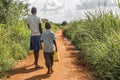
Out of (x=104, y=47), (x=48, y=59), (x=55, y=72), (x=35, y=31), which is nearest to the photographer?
(x=104, y=47)

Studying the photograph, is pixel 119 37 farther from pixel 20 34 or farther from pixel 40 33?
Answer: pixel 20 34

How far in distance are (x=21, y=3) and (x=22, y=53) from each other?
5.80 meters

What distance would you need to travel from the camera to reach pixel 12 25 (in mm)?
16406

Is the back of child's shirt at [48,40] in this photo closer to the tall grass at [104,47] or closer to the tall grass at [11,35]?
the tall grass at [104,47]

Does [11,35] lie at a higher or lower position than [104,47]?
higher

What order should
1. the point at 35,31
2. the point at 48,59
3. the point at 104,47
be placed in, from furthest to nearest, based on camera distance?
1. the point at 35,31
2. the point at 48,59
3. the point at 104,47

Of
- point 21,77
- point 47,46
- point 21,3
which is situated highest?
point 21,3

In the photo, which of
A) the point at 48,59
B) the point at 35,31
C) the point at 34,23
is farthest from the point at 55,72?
the point at 34,23

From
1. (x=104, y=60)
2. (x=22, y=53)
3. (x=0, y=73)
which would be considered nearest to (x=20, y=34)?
(x=22, y=53)

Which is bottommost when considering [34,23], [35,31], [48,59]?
[48,59]

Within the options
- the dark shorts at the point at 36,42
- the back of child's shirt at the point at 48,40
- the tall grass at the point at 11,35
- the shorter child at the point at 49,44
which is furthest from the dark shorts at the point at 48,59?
the tall grass at the point at 11,35

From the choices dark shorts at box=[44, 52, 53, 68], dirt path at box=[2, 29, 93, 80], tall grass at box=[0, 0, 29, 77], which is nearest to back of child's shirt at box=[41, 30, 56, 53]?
dark shorts at box=[44, 52, 53, 68]

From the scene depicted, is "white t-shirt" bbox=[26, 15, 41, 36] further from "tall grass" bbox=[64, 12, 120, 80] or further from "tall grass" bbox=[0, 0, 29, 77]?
"tall grass" bbox=[64, 12, 120, 80]

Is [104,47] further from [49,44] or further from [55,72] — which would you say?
[55,72]
